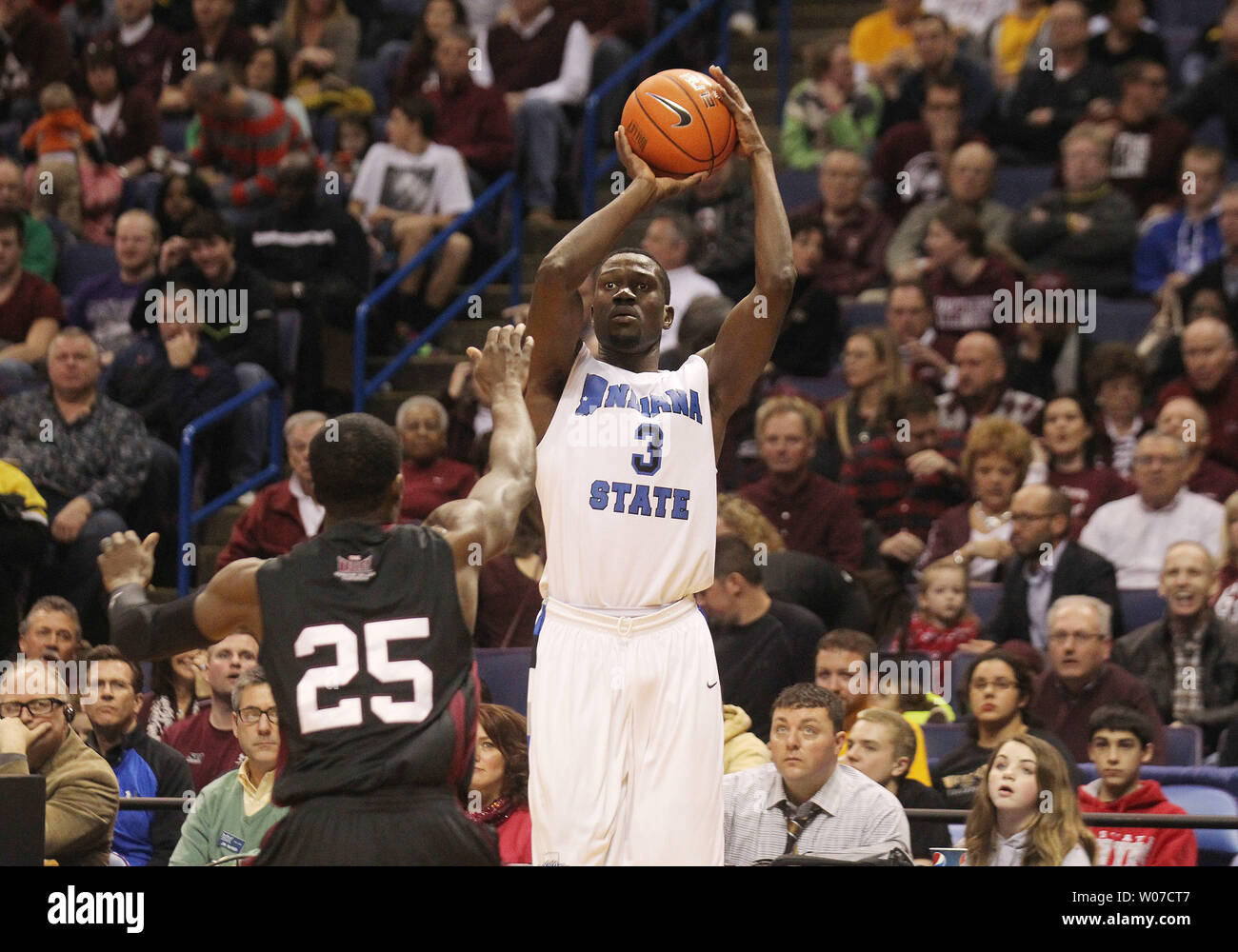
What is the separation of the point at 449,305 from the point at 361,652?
7.77m

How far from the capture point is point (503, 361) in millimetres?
5359

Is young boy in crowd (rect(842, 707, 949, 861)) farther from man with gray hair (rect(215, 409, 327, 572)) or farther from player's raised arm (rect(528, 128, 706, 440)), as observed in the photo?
man with gray hair (rect(215, 409, 327, 572))

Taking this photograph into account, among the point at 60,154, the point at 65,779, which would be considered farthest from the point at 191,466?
the point at 65,779

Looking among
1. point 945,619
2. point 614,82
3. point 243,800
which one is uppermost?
point 614,82

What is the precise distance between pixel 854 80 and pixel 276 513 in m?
5.47

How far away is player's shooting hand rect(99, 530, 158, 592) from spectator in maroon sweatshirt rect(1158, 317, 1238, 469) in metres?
6.27

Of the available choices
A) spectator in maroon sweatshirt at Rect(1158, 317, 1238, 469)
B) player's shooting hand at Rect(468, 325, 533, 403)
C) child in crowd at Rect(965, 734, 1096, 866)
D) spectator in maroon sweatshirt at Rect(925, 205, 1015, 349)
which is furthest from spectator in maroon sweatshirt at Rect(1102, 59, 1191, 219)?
player's shooting hand at Rect(468, 325, 533, 403)

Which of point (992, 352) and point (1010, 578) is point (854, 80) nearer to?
point (992, 352)

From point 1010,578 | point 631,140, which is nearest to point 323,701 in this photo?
point 631,140

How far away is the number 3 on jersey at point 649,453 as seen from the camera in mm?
5781

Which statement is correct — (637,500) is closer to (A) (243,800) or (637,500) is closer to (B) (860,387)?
(A) (243,800)

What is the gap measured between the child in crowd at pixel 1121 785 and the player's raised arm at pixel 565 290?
2752mm

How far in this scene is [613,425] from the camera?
5820 mm
